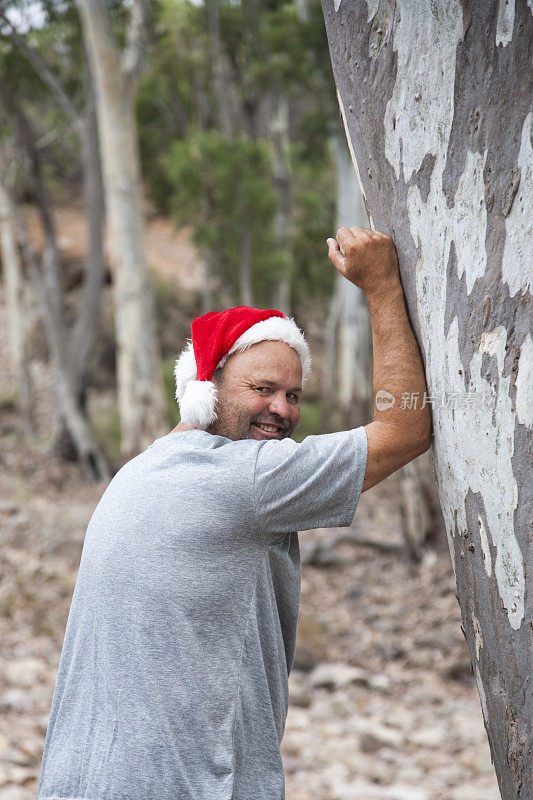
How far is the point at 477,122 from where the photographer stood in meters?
1.44

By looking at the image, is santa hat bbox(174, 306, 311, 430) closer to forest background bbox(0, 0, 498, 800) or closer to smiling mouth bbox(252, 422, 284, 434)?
smiling mouth bbox(252, 422, 284, 434)

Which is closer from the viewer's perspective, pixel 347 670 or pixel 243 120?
pixel 347 670

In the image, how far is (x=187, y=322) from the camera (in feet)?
70.7

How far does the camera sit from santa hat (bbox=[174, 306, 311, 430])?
195cm

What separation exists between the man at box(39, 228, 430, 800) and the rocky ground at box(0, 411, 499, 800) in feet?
8.93

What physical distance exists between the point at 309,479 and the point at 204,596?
0.35 meters

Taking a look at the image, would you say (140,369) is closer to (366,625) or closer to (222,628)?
(366,625)

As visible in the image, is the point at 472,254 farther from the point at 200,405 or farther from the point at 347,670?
the point at 347,670

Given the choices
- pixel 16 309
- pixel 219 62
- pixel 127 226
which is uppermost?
pixel 219 62

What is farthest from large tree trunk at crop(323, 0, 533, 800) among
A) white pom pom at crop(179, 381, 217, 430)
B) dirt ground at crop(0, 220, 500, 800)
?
dirt ground at crop(0, 220, 500, 800)

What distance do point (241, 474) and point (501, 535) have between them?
0.55 m

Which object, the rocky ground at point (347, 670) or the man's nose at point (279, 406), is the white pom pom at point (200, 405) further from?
the rocky ground at point (347, 670)

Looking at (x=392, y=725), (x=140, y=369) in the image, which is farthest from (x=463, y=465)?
(x=140, y=369)

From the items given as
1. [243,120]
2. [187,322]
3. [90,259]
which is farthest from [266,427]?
[187,322]
